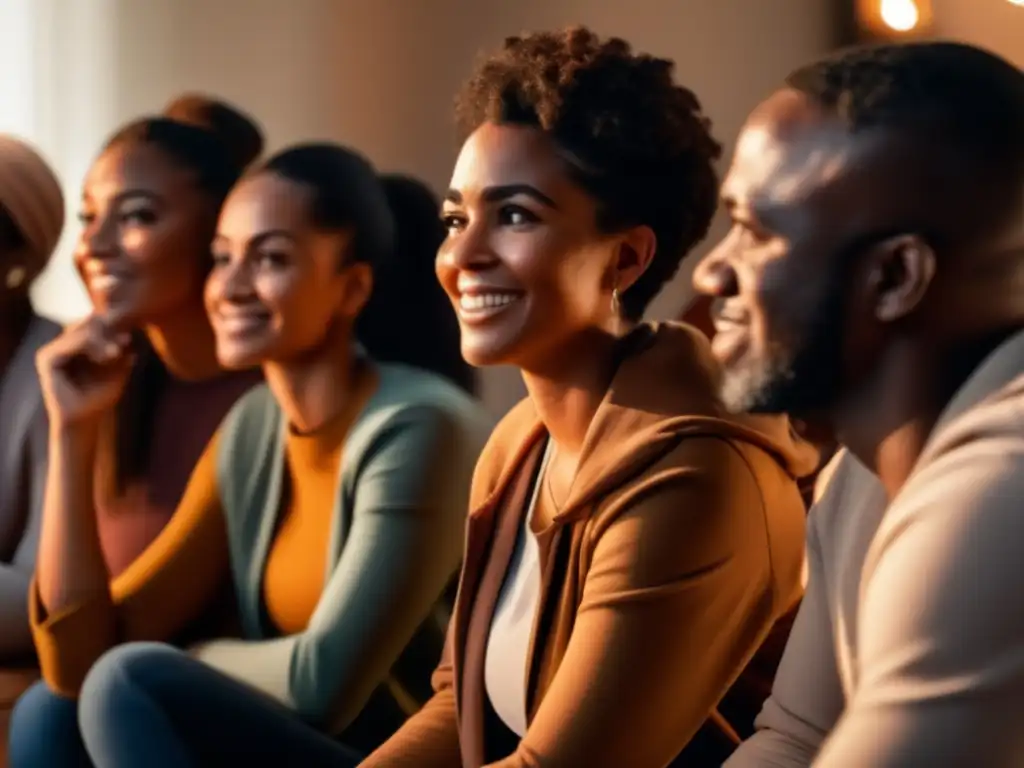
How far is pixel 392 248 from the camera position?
141cm

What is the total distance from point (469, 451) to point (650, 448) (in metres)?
0.32

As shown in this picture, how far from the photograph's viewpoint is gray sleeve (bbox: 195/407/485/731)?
4.46 feet

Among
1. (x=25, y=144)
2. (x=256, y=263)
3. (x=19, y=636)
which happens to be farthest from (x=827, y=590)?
(x=25, y=144)

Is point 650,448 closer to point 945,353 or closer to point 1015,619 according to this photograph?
point 945,353

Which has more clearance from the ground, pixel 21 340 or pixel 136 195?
pixel 136 195

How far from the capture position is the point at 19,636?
160 cm

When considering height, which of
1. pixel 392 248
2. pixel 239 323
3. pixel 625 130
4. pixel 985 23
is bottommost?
pixel 239 323

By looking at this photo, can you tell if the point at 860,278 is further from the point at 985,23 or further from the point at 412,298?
the point at 412,298

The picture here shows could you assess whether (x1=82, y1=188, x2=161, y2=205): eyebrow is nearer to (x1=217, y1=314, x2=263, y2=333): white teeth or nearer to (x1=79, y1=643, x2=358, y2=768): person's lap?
(x1=217, y1=314, x2=263, y2=333): white teeth

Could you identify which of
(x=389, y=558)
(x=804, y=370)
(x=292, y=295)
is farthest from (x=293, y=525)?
(x=804, y=370)

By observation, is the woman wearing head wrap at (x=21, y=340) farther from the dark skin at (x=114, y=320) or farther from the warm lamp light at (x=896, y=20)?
the warm lamp light at (x=896, y=20)

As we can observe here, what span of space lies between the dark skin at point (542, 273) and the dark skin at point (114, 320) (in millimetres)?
494

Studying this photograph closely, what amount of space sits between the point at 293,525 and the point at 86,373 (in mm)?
353

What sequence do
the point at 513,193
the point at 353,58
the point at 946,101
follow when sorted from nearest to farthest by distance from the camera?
the point at 946,101, the point at 513,193, the point at 353,58
